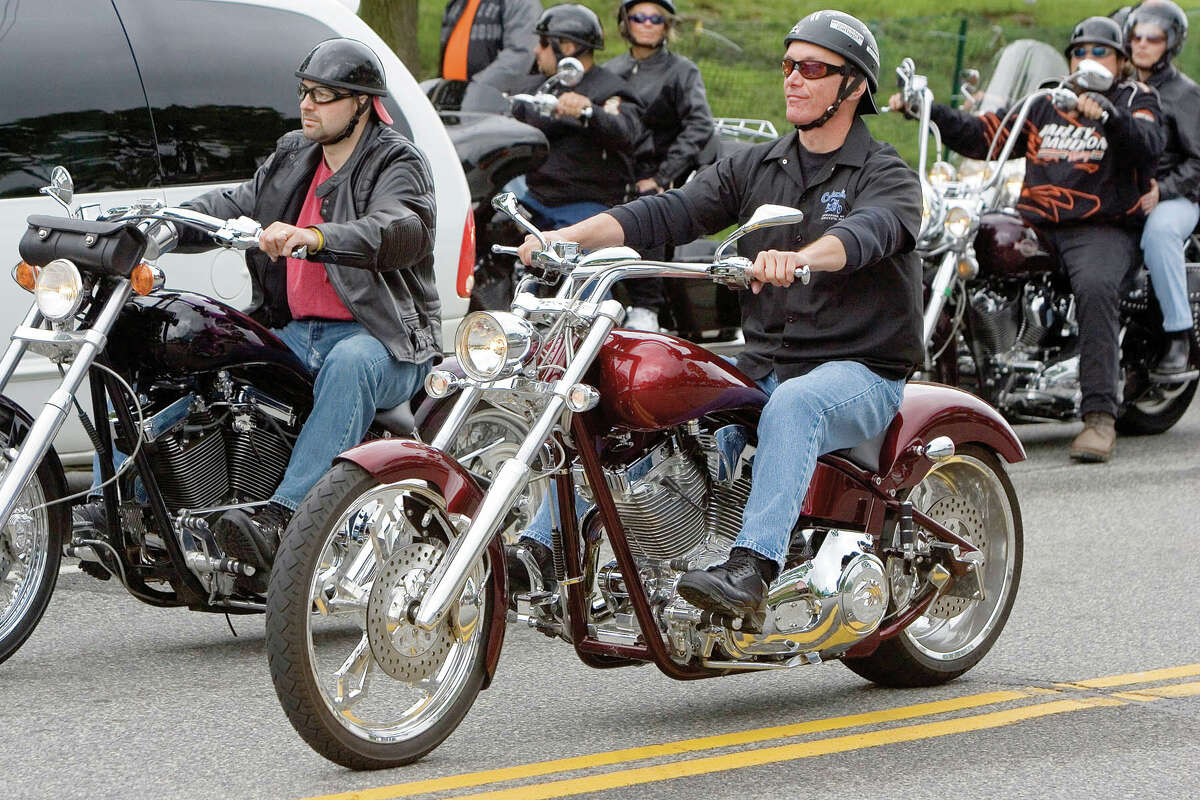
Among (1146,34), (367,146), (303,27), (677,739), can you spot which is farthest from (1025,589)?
(1146,34)

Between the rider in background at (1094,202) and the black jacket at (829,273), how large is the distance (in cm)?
457

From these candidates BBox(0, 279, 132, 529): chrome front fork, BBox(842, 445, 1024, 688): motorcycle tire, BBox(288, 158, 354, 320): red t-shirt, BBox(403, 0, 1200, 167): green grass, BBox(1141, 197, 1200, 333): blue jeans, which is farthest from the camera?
BBox(403, 0, 1200, 167): green grass

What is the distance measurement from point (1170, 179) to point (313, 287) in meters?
5.61

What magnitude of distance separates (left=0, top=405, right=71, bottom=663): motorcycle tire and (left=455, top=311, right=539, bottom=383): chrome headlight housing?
1.61m

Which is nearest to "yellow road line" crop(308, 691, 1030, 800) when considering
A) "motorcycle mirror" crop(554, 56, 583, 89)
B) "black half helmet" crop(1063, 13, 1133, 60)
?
"motorcycle mirror" crop(554, 56, 583, 89)

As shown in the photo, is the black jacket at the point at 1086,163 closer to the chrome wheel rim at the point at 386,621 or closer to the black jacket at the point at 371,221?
the black jacket at the point at 371,221

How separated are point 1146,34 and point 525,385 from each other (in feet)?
21.5

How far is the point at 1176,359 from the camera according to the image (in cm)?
990

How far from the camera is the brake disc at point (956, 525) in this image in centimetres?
559

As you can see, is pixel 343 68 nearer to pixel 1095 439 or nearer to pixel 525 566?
pixel 525 566

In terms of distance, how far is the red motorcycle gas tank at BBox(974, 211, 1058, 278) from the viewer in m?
9.59

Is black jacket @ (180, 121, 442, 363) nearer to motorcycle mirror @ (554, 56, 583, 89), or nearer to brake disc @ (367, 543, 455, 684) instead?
brake disc @ (367, 543, 455, 684)

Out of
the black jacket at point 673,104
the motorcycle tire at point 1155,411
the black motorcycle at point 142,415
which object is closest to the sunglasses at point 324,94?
the black motorcycle at point 142,415

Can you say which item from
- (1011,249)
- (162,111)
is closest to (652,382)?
(162,111)
